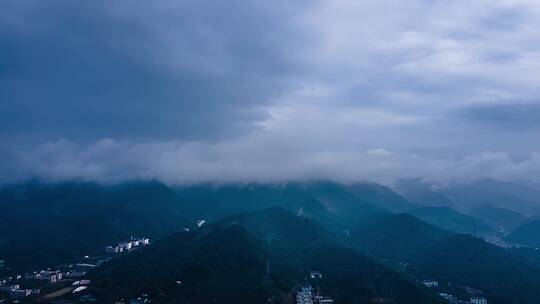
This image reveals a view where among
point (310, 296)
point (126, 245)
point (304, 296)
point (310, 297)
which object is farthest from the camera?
point (126, 245)

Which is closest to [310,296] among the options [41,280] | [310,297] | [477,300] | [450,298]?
[310,297]

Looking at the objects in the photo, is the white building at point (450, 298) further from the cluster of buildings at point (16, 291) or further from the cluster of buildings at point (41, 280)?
the cluster of buildings at point (16, 291)

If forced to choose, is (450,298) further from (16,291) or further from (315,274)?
(16,291)

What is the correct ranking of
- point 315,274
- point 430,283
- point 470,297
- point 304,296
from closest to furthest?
point 304,296, point 470,297, point 430,283, point 315,274

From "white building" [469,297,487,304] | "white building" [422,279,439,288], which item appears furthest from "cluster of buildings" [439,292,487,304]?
"white building" [422,279,439,288]

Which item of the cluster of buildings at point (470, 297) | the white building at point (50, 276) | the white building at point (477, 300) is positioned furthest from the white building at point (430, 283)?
the white building at point (50, 276)

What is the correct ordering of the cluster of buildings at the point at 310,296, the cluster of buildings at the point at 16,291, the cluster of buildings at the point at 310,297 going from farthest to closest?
the cluster of buildings at the point at 16,291 → the cluster of buildings at the point at 310,296 → the cluster of buildings at the point at 310,297

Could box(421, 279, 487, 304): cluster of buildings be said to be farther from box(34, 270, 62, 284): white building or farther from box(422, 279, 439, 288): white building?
box(34, 270, 62, 284): white building

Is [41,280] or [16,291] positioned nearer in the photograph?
[16,291]
